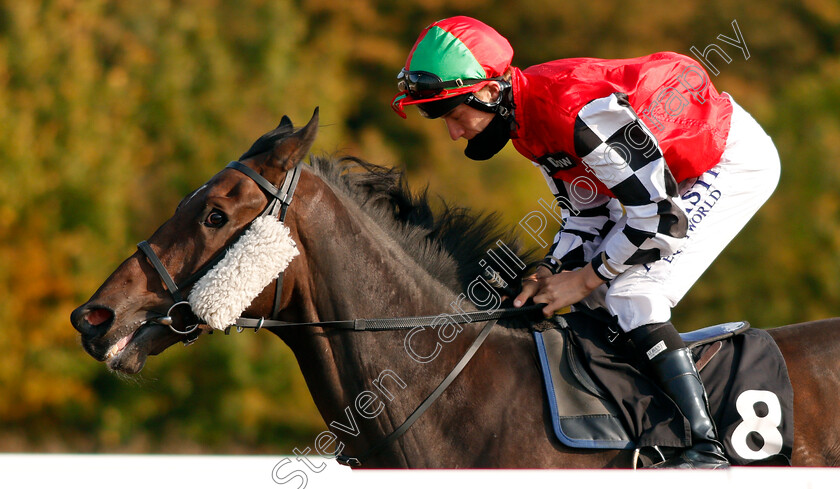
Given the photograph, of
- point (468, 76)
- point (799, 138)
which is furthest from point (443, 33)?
point (799, 138)

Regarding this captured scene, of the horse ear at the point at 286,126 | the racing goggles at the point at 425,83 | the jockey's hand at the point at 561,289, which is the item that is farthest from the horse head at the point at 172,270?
the jockey's hand at the point at 561,289

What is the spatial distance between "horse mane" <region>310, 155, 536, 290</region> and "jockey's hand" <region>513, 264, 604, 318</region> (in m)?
0.22

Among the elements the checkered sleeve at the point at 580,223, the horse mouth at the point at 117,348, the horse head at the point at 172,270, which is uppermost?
the horse head at the point at 172,270

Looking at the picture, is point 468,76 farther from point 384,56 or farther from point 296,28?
point 384,56

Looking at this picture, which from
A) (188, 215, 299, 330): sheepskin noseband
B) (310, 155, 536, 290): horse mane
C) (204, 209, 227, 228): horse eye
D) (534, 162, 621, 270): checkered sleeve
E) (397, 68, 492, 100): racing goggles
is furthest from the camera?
(534, 162, 621, 270): checkered sleeve

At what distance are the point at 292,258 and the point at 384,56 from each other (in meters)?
17.7

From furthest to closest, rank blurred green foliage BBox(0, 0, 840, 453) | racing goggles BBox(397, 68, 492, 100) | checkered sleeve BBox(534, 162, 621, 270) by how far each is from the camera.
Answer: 1. blurred green foliage BBox(0, 0, 840, 453)
2. checkered sleeve BBox(534, 162, 621, 270)
3. racing goggles BBox(397, 68, 492, 100)

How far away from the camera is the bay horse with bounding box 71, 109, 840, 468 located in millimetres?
3004

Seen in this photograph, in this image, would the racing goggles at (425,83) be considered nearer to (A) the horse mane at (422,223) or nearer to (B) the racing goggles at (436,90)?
(B) the racing goggles at (436,90)

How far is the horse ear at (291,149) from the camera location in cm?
303

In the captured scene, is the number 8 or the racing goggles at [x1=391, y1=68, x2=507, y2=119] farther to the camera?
the racing goggles at [x1=391, y1=68, x2=507, y2=119]

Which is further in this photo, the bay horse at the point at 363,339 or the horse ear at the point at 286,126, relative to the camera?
the horse ear at the point at 286,126

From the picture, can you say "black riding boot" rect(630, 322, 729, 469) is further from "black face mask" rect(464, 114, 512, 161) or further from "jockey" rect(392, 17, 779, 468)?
"black face mask" rect(464, 114, 512, 161)

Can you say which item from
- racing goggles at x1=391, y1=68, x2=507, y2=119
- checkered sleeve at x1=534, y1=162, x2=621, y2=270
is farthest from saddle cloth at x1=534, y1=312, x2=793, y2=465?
racing goggles at x1=391, y1=68, x2=507, y2=119
